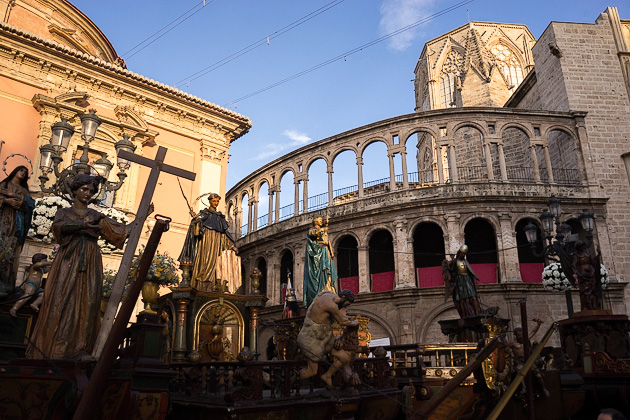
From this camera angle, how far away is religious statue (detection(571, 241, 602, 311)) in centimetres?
944

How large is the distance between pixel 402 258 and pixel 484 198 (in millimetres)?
4720

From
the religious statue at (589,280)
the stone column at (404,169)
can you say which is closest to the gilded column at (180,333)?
the religious statue at (589,280)

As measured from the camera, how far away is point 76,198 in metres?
4.27

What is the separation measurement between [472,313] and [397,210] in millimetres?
12653

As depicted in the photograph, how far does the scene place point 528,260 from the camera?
22.5 m

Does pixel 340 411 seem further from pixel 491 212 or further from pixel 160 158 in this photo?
pixel 491 212

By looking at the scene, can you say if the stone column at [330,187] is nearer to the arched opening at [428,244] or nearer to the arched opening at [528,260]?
the arched opening at [428,244]

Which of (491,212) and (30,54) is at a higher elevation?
(30,54)

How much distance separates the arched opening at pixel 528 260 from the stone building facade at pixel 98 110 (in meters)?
14.0

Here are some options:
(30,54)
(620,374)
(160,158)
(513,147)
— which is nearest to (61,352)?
(160,158)

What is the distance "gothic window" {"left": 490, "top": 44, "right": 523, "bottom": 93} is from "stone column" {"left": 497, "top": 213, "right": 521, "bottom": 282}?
15544 mm

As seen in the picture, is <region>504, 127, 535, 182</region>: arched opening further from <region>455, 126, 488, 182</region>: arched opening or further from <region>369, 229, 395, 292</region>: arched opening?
<region>369, 229, 395, 292</region>: arched opening

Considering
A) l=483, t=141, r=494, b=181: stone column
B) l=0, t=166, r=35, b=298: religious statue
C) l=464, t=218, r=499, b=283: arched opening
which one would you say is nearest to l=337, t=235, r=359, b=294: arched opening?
l=464, t=218, r=499, b=283: arched opening

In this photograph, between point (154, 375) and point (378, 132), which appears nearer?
point (154, 375)
